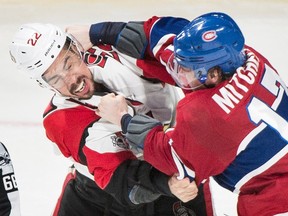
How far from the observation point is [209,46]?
1.96 metres

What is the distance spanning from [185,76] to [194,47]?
116 millimetres

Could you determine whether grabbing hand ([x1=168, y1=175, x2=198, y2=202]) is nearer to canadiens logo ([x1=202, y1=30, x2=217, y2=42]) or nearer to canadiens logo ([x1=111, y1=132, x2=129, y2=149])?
canadiens logo ([x1=111, y1=132, x2=129, y2=149])

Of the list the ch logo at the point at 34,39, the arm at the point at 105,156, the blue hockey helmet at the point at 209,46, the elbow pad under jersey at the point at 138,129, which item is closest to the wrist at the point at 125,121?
the elbow pad under jersey at the point at 138,129

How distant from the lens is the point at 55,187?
3154mm

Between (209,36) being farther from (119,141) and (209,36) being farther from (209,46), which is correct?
(119,141)

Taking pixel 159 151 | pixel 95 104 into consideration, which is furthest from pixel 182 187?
pixel 95 104

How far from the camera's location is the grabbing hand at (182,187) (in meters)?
2.10

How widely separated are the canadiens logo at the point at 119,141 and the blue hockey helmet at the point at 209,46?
0.42 meters

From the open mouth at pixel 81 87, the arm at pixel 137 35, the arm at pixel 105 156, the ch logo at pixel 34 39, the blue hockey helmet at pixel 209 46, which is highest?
the blue hockey helmet at pixel 209 46

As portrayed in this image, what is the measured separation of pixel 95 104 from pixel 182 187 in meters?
0.42

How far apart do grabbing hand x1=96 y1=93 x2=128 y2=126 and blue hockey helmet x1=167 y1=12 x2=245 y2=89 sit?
29 centimetres

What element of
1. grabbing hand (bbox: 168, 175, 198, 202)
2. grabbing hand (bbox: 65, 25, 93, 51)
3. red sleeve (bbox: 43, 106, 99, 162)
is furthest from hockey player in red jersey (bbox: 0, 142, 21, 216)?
grabbing hand (bbox: 65, 25, 93, 51)

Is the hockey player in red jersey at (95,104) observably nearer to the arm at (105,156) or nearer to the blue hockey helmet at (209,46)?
the arm at (105,156)

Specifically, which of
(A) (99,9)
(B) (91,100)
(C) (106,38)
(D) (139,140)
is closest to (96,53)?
(C) (106,38)
